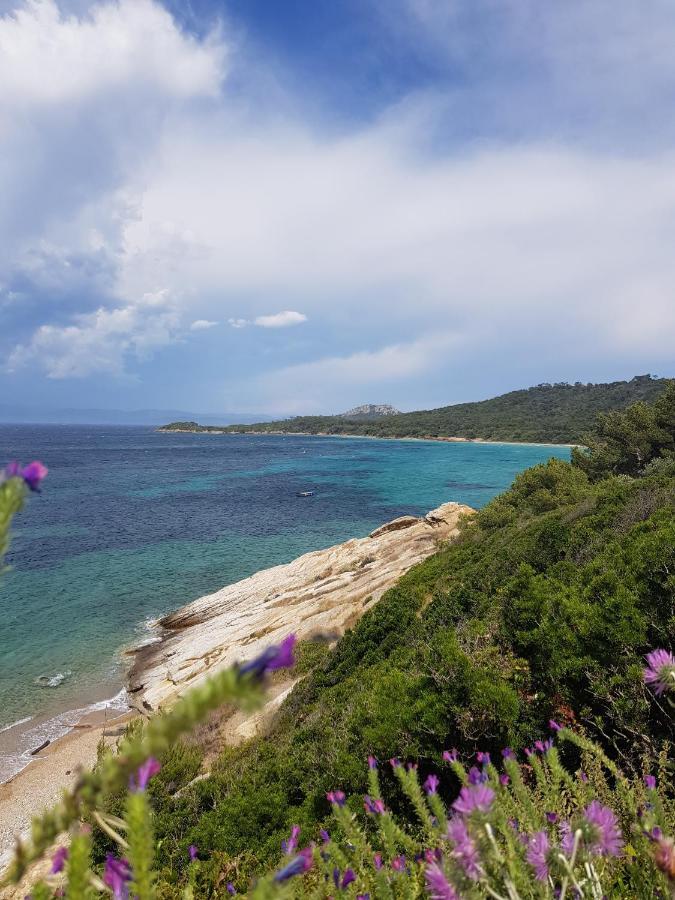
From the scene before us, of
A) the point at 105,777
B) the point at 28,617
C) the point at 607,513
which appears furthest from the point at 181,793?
the point at 28,617

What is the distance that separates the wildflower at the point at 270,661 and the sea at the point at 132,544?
55 cm

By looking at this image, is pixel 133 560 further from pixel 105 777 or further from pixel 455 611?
pixel 105 777

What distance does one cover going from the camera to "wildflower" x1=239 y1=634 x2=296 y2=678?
42.3 inches

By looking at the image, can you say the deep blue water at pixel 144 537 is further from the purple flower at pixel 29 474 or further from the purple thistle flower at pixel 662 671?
the purple thistle flower at pixel 662 671

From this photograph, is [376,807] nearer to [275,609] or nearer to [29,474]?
[29,474]

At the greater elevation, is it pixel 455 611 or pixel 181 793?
pixel 455 611

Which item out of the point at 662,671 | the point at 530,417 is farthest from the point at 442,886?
the point at 530,417

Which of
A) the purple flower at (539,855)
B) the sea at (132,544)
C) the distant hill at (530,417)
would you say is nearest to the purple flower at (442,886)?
the purple flower at (539,855)

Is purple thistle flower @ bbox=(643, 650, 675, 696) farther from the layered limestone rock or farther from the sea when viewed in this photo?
the layered limestone rock

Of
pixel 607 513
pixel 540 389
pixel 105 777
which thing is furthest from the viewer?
pixel 540 389

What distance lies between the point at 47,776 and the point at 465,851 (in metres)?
15.0

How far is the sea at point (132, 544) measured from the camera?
57.0ft

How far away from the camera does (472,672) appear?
21.4ft

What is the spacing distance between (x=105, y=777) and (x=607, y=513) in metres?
14.7
